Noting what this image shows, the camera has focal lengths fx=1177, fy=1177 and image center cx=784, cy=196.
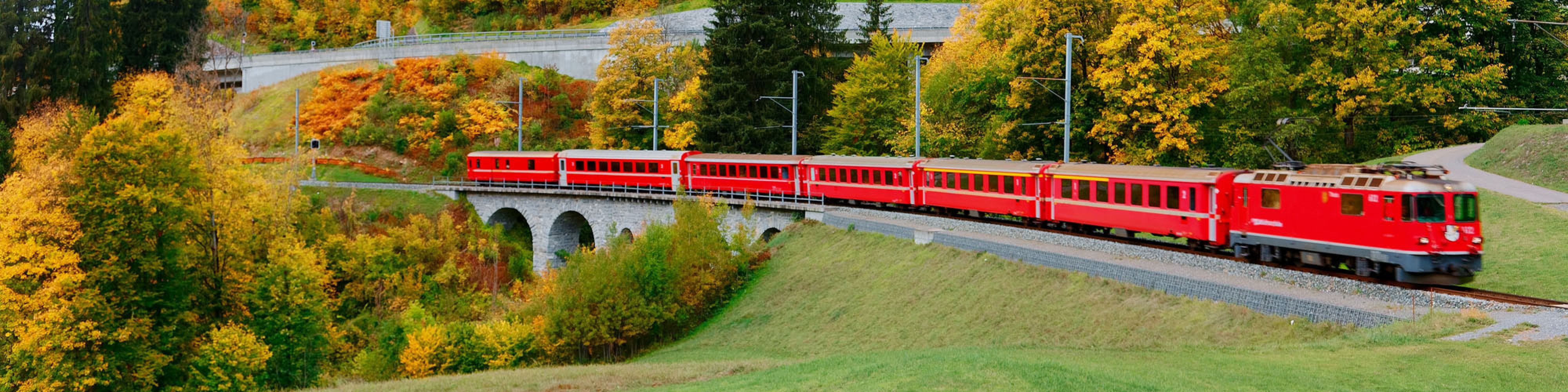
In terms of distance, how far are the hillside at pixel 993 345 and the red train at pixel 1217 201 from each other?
10.5ft

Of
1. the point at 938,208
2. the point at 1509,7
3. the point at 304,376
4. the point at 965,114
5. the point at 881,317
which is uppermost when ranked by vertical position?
the point at 1509,7

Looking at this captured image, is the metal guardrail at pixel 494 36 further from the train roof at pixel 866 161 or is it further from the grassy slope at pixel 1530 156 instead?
the grassy slope at pixel 1530 156

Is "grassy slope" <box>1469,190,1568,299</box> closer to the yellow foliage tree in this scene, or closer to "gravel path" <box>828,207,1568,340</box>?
"gravel path" <box>828,207,1568,340</box>

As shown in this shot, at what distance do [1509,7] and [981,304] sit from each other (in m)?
30.6

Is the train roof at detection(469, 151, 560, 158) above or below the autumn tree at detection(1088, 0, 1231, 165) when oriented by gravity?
below

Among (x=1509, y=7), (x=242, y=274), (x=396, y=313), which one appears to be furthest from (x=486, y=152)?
(x=1509, y=7)

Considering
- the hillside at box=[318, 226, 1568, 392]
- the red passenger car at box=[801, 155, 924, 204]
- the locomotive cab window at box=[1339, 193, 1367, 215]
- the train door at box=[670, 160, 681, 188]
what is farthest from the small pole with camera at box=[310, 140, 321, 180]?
the locomotive cab window at box=[1339, 193, 1367, 215]

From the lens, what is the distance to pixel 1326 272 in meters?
24.0

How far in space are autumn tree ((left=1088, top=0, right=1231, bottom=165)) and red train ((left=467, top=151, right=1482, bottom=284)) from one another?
505cm

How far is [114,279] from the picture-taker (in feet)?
107

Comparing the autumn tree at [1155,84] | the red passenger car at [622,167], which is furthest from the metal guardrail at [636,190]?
the autumn tree at [1155,84]

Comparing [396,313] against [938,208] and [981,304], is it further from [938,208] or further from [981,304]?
[981,304]

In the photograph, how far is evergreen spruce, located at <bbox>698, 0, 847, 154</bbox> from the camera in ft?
193

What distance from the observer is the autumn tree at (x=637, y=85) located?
68062 millimetres
